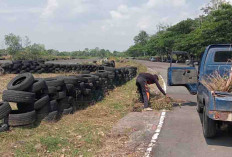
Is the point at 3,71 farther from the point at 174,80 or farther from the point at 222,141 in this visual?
the point at 222,141

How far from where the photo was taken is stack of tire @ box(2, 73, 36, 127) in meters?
6.38

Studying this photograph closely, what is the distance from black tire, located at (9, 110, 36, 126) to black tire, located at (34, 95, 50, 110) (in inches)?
11.0

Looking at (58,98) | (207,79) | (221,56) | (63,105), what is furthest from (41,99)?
(221,56)

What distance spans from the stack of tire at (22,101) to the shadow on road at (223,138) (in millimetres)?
4115

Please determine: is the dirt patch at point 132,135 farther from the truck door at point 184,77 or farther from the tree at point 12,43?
the tree at point 12,43

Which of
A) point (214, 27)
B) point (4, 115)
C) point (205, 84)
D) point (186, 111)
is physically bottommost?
point (186, 111)

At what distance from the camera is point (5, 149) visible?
534 cm

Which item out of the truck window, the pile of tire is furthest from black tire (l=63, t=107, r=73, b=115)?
the pile of tire

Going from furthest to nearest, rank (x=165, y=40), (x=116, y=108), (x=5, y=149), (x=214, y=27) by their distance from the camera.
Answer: (x=165, y=40) → (x=214, y=27) → (x=116, y=108) → (x=5, y=149)

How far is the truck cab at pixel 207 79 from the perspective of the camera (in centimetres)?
535

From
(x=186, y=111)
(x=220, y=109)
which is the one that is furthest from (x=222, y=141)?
(x=186, y=111)

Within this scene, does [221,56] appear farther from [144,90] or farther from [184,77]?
[144,90]

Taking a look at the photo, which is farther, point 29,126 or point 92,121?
point 92,121

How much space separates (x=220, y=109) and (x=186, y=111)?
3.94 m
